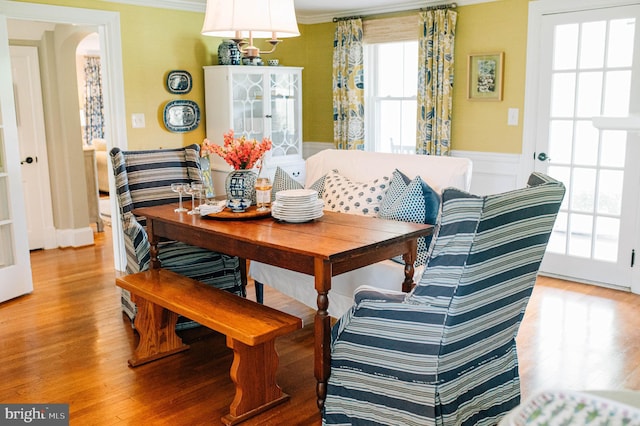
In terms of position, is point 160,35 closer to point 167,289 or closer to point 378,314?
point 167,289

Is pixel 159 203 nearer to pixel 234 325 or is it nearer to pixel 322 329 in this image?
pixel 234 325

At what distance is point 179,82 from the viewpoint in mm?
5461

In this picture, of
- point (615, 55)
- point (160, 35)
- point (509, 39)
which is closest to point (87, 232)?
point (160, 35)

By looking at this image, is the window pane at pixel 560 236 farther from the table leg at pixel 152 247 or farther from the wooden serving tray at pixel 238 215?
the table leg at pixel 152 247

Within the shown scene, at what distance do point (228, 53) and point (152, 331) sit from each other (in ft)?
9.71

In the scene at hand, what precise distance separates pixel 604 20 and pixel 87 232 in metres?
4.91

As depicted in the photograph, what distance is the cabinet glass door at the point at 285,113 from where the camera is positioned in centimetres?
586

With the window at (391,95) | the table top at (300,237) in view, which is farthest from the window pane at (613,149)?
the table top at (300,237)

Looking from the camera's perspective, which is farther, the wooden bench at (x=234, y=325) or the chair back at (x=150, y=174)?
the chair back at (x=150, y=174)

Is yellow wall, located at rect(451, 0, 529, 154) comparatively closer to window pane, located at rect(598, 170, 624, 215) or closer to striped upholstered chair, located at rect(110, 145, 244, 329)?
window pane, located at rect(598, 170, 624, 215)

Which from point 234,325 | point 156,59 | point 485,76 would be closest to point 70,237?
point 156,59

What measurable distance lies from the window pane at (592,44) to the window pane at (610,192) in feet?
2.63

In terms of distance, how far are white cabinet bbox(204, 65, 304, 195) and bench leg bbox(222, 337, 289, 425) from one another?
10.1ft

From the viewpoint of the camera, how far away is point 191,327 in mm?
3846
